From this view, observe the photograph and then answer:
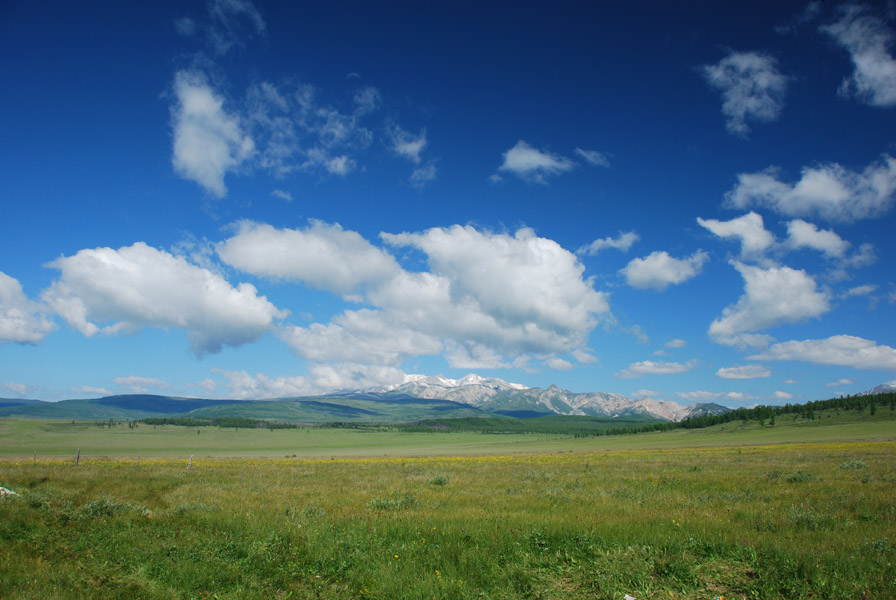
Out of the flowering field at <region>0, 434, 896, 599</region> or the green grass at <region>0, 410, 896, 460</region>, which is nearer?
the flowering field at <region>0, 434, 896, 599</region>

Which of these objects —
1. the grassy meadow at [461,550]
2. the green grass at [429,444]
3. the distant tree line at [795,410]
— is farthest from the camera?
the distant tree line at [795,410]

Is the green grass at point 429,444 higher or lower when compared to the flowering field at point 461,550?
lower

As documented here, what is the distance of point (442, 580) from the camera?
7.29m

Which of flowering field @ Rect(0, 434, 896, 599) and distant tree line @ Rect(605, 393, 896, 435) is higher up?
flowering field @ Rect(0, 434, 896, 599)

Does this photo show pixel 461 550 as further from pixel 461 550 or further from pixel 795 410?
pixel 795 410

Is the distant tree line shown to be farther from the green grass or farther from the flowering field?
the flowering field

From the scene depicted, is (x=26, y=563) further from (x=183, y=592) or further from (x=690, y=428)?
(x=690, y=428)

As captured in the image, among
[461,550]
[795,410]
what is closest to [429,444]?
[795,410]

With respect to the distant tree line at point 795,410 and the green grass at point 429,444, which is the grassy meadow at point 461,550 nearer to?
the green grass at point 429,444

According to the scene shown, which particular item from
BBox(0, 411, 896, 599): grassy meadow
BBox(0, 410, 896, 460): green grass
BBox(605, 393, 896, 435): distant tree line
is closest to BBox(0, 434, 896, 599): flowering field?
BBox(0, 411, 896, 599): grassy meadow

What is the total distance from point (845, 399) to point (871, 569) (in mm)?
200185

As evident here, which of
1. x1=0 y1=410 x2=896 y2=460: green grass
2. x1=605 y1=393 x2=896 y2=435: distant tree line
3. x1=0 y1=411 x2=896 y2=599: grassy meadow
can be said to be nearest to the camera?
x1=0 y1=411 x2=896 y2=599: grassy meadow

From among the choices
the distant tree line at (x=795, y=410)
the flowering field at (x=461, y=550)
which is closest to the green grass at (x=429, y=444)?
the distant tree line at (x=795, y=410)

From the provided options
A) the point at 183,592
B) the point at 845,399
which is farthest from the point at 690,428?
→ the point at 183,592
